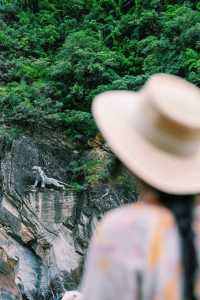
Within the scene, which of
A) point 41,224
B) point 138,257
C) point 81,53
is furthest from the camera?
point 81,53

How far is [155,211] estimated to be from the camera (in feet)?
3.61

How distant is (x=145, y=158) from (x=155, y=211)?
12 cm

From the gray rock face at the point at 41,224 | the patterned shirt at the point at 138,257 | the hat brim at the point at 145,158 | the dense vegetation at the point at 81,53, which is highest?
the hat brim at the point at 145,158

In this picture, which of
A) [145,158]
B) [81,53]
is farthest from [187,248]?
[81,53]

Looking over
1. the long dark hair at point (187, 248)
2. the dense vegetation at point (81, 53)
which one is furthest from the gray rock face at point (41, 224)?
the long dark hair at point (187, 248)

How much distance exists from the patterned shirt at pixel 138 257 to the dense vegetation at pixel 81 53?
7.86 meters

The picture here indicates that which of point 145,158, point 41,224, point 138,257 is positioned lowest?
point 41,224

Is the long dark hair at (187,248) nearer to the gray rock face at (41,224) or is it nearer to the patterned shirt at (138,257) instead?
the patterned shirt at (138,257)

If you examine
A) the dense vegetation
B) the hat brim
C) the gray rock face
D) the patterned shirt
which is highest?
the hat brim

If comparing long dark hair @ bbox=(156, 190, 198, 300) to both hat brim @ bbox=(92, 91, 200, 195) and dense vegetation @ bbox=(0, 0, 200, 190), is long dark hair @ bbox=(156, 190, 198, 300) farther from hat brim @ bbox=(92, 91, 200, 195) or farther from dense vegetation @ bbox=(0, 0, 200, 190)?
dense vegetation @ bbox=(0, 0, 200, 190)

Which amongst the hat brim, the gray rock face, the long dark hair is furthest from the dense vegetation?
the long dark hair

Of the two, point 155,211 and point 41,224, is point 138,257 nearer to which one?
point 155,211

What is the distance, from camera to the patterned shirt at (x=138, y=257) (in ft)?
3.52

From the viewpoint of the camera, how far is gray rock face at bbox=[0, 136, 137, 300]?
871 centimetres
